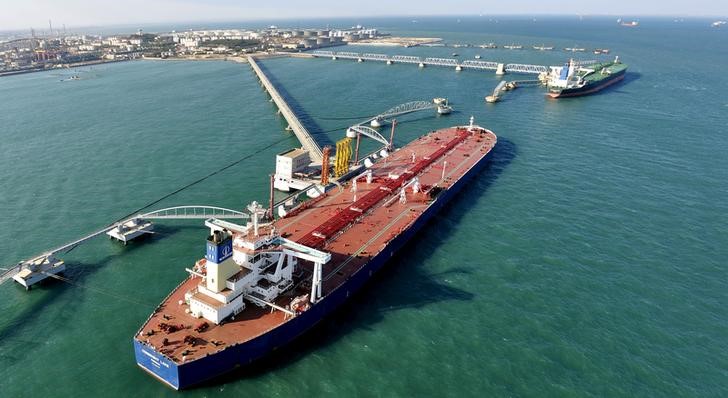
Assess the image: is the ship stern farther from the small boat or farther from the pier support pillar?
the pier support pillar

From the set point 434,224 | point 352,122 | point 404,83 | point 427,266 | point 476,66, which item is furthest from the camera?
point 476,66

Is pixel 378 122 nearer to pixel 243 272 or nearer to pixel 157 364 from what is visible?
pixel 243 272

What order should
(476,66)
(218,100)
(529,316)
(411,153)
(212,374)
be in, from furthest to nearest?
(476,66) < (218,100) < (411,153) < (529,316) < (212,374)

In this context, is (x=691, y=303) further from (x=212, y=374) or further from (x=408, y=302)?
(x=212, y=374)

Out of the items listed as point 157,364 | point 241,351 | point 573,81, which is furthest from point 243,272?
point 573,81

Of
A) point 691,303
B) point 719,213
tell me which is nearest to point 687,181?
point 719,213

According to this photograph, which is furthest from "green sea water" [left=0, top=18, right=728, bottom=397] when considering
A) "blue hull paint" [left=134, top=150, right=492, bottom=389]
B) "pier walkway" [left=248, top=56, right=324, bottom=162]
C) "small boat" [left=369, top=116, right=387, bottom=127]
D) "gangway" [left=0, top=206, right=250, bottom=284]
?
"small boat" [left=369, top=116, right=387, bottom=127]
